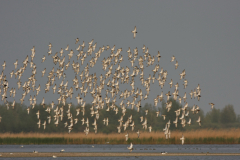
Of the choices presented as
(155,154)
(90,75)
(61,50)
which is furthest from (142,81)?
(155,154)

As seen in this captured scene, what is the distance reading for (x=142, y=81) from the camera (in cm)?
8362

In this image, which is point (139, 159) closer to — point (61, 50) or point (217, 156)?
point (217, 156)

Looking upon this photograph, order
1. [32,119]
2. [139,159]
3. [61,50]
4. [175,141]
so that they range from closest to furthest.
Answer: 1. [139,159]
2. [175,141]
3. [61,50]
4. [32,119]

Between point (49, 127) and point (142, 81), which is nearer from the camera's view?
point (142, 81)

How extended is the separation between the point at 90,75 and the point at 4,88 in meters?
16.4

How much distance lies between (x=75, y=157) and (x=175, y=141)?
2183 centimetres

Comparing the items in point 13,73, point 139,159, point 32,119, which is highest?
point 13,73

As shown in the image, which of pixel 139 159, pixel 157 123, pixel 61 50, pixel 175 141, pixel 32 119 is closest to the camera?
pixel 139 159

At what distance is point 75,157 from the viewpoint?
61.6m

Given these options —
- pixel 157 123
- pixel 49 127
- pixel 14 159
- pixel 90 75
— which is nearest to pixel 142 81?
pixel 90 75

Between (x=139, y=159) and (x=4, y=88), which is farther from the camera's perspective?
(x=4, y=88)

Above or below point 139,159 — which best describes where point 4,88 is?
above

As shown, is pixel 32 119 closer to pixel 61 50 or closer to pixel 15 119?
pixel 15 119

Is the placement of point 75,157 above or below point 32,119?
below
